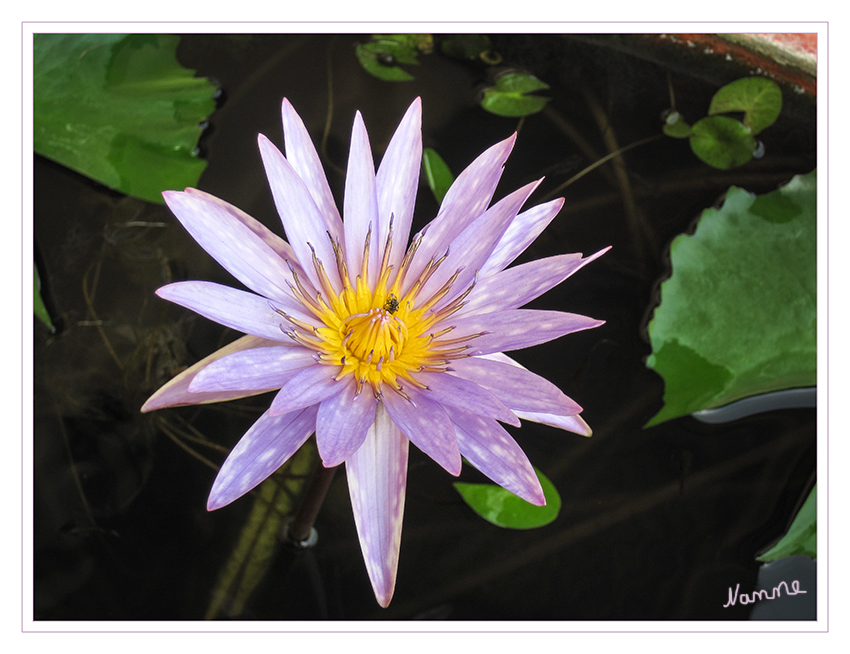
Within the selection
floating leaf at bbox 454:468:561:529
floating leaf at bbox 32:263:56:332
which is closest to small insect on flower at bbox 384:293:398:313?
floating leaf at bbox 454:468:561:529

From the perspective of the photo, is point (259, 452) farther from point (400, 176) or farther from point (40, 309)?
point (40, 309)

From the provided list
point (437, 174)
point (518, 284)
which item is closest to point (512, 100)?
point (437, 174)

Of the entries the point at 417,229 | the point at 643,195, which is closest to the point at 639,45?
the point at 643,195

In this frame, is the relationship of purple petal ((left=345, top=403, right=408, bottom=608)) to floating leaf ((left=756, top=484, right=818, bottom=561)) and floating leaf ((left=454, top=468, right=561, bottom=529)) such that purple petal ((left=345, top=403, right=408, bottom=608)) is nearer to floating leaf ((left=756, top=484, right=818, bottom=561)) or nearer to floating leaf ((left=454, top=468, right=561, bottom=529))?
floating leaf ((left=454, top=468, right=561, bottom=529))

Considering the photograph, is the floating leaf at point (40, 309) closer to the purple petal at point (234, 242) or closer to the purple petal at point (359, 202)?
the purple petal at point (234, 242)
